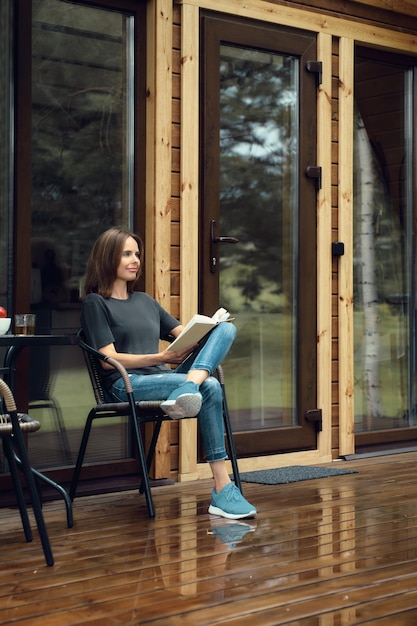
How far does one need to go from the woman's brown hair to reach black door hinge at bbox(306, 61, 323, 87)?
5.65 feet

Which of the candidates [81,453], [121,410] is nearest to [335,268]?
[121,410]

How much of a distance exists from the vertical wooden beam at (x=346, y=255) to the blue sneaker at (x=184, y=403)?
6.15ft

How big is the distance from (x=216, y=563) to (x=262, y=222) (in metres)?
2.42

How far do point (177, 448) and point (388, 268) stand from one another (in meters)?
1.89

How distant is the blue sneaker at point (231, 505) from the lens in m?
3.62

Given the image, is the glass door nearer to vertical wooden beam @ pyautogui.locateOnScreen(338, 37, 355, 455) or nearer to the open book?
vertical wooden beam @ pyautogui.locateOnScreen(338, 37, 355, 455)

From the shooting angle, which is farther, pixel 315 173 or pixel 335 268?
pixel 335 268

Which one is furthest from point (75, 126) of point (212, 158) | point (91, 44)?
point (212, 158)

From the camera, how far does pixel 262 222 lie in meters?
5.02

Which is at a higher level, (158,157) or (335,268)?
(158,157)

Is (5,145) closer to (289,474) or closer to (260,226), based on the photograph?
(260,226)

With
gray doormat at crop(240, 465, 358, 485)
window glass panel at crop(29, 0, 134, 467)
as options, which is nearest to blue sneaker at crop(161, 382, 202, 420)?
window glass panel at crop(29, 0, 134, 467)

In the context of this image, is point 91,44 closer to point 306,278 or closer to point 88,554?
point 306,278

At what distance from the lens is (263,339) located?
5.05 metres
